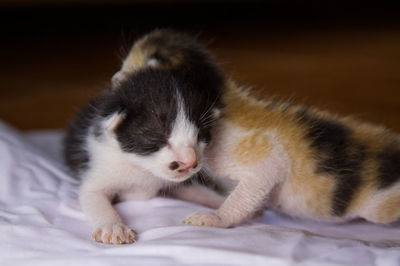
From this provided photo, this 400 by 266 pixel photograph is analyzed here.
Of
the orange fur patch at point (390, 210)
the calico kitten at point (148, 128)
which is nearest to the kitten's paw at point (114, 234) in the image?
the calico kitten at point (148, 128)

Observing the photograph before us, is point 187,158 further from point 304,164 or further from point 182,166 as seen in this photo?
point 304,164

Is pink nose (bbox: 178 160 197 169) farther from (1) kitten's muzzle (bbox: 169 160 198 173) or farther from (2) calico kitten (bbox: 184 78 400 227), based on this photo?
(2) calico kitten (bbox: 184 78 400 227)

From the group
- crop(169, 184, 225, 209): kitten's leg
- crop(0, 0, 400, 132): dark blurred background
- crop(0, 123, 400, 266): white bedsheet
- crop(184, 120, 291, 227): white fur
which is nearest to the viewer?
crop(0, 123, 400, 266): white bedsheet

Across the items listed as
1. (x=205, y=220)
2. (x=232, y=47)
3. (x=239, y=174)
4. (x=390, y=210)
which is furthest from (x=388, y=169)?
(x=232, y=47)

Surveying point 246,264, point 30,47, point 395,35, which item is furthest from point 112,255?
point 30,47

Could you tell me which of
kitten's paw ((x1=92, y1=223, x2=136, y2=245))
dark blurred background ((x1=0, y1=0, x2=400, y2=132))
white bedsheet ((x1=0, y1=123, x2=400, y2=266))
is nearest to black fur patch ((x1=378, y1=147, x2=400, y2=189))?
white bedsheet ((x1=0, y1=123, x2=400, y2=266))

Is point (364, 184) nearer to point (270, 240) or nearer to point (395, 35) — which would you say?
point (270, 240)

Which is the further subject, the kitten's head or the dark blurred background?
the dark blurred background
